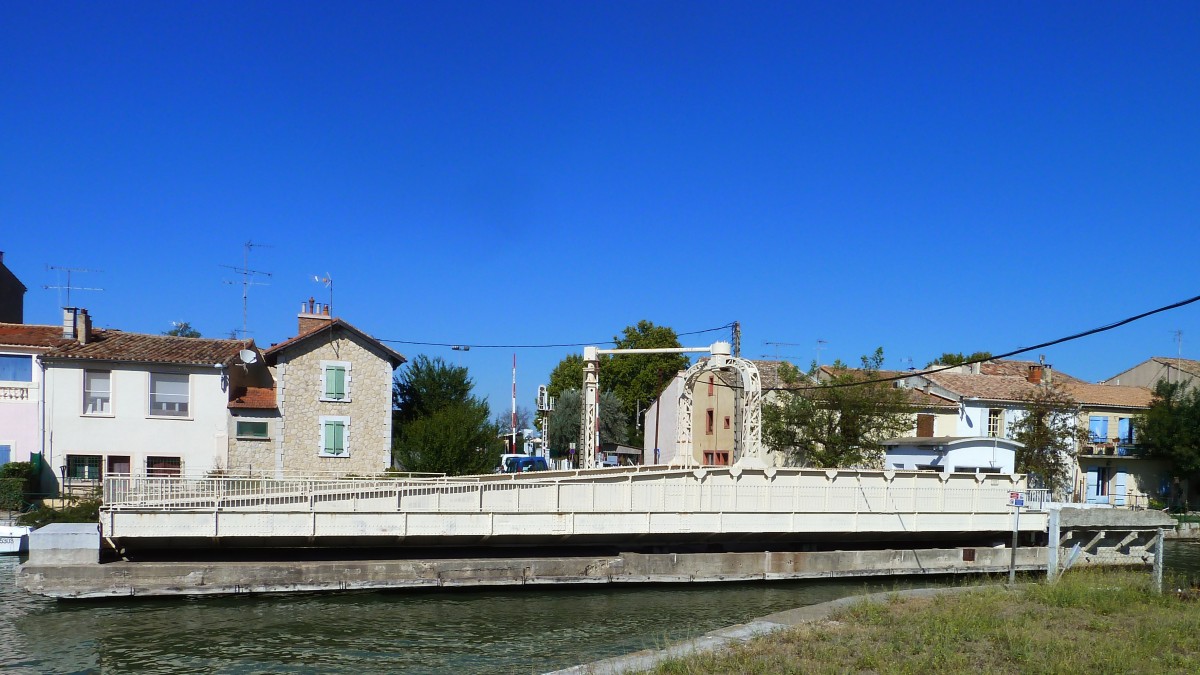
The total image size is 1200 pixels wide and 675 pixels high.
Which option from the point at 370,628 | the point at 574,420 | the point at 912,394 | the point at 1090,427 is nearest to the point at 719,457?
the point at 912,394

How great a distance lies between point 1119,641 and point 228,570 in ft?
53.8

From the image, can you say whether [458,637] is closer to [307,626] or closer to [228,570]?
[307,626]

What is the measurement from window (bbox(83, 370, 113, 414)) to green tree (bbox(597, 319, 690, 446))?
44884 millimetres

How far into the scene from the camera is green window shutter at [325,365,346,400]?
33938 millimetres

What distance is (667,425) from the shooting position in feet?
178

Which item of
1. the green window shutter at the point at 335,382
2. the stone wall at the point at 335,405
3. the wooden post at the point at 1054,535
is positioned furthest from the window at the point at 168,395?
the wooden post at the point at 1054,535

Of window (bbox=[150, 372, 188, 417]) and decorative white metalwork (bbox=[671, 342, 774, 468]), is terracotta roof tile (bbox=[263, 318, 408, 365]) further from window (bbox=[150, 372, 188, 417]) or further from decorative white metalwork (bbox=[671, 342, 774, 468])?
decorative white metalwork (bbox=[671, 342, 774, 468])

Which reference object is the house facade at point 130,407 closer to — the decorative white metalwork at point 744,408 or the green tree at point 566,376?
the decorative white metalwork at point 744,408

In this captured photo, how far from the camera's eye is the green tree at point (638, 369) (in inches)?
2862

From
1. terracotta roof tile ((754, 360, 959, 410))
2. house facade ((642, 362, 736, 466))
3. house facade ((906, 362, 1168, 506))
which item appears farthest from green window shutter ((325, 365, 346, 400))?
house facade ((906, 362, 1168, 506))

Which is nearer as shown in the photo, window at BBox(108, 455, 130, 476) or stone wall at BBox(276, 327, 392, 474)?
window at BBox(108, 455, 130, 476)

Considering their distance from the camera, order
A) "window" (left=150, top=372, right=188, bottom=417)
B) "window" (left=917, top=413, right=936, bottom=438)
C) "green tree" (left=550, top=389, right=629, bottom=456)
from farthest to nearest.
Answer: "green tree" (left=550, top=389, right=629, bottom=456) → "window" (left=917, top=413, right=936, bottom=438) → "window" (left=150, top=372, right=188, bottom=417)

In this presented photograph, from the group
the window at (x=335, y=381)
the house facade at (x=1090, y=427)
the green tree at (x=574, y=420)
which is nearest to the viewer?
the window at (x=335, y=381)

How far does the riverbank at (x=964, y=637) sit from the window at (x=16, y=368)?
1061 inches
